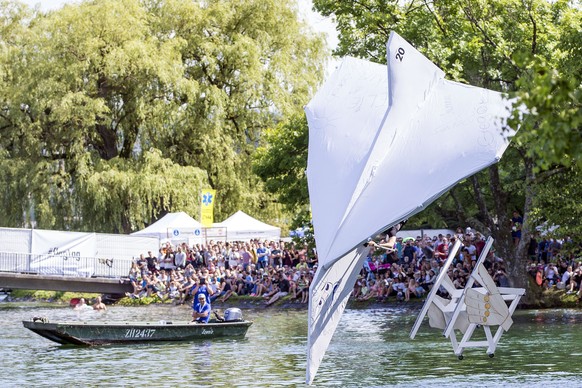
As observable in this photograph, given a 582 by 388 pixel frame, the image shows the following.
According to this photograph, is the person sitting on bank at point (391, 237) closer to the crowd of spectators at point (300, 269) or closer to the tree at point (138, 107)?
the crowd of spectators at point (300, 269)

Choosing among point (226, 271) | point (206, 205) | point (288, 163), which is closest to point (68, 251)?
point (206, 205)

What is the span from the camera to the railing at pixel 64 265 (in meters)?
47.0

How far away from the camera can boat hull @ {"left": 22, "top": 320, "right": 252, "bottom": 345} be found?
29673 millimetres

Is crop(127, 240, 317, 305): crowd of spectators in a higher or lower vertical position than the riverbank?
higher

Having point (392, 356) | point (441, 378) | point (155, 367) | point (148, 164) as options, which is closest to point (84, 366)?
point (155, 367)

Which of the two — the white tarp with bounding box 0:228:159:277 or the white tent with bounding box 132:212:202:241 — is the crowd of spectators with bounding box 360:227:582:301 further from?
the white tarp with bounding box 0:228:159:277

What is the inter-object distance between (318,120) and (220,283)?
27.7m

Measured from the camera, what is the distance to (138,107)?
5175 centimetres

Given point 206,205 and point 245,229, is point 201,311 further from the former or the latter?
point 245,229

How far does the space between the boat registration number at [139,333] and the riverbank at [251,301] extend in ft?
37.4

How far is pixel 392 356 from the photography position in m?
25.2

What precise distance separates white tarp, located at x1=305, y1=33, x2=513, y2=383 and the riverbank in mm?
19203

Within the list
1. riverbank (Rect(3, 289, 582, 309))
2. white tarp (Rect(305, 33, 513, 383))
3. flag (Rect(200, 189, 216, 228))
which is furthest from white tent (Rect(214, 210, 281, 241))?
white tarp (Rect(305, 33, 513, 383))

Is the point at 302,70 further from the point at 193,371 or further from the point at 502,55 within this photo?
the point at 193,371
